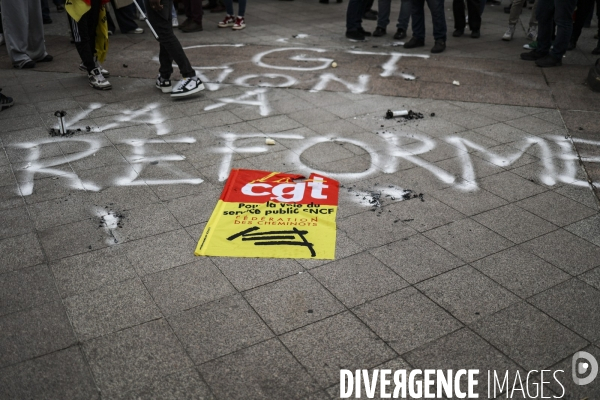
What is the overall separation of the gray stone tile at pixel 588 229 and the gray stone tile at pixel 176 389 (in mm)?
2616

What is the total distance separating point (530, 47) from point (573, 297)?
6017 millimetres

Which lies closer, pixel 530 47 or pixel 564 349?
pixel 564 349

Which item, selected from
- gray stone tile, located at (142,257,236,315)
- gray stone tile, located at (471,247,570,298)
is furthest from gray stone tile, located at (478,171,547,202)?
gray stone tile, located at (142,257,236,315)

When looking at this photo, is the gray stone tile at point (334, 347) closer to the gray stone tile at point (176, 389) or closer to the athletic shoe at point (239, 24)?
the gray stone tile at point (176, 389)

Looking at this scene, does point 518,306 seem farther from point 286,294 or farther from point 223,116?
point 223,116

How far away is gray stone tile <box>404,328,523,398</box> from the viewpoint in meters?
2.67

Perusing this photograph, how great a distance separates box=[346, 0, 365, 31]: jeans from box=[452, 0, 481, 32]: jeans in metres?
1.46

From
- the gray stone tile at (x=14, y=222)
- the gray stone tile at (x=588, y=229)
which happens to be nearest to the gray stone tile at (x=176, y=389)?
the gray stone tile at (x=14, y=222)

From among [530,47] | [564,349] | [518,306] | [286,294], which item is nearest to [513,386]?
[564,349]

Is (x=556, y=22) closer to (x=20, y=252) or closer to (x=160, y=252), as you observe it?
(x=160, y=252)

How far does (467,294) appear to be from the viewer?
3.19 meters

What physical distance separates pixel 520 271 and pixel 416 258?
0.60 metres

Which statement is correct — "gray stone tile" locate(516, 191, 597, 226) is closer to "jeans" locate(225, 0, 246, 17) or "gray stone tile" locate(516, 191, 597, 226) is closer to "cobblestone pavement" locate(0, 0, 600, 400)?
"cobblestone pavement" locate(0, 0, 600, 400)

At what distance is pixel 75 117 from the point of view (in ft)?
18.7
